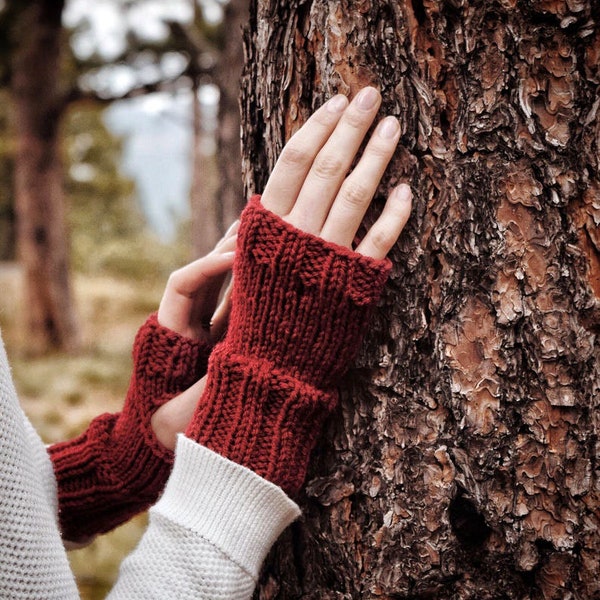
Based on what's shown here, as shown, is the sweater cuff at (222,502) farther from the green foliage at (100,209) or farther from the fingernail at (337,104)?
the green foliage at (100,209)

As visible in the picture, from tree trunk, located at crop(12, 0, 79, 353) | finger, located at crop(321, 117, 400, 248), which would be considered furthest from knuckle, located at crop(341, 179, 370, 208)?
tree trunk, located at crop(12, 0, 79, 353)

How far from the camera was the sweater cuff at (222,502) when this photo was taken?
103cm

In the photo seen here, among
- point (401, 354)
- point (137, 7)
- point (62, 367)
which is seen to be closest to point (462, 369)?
point (401, 354)

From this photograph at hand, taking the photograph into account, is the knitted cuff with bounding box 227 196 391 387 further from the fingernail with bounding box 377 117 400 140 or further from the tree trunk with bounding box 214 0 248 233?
the tree trunk with bounding box 214 0 248 233

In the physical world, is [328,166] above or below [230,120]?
above

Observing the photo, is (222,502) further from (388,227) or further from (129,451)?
(388,227)

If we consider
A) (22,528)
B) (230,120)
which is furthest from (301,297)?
(230,120)

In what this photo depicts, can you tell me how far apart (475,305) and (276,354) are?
1.08 ft

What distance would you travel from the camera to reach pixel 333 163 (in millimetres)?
1047

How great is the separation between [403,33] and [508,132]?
226 mm

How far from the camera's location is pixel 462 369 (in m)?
1.06

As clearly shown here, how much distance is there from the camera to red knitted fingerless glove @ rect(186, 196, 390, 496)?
103cm

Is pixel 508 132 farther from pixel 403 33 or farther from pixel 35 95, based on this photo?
pixel 35 95

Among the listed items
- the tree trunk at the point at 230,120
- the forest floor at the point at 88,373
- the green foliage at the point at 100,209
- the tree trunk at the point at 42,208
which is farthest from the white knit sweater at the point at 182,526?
the green foliage at the point at 100,209
